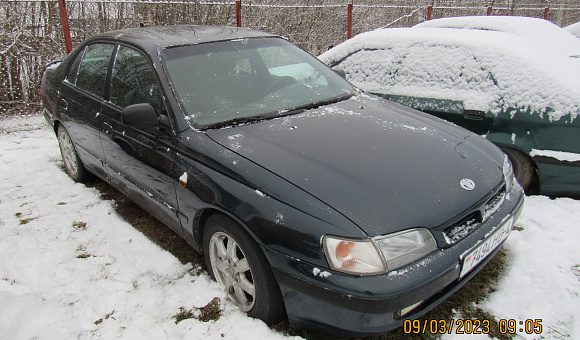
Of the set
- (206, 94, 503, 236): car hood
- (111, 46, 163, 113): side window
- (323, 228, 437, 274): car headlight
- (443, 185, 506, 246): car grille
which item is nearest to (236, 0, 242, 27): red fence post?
(111, 46, 163, 113): side window

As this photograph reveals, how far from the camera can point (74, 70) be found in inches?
150

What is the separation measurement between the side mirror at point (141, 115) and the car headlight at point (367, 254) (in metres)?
1.38

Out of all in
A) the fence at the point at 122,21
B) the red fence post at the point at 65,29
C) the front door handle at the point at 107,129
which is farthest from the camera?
the red fence post at the point at 65,29

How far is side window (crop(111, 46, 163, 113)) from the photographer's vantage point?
2.72 metres

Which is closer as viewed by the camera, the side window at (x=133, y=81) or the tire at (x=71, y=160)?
the side window at (x=133, y=81)

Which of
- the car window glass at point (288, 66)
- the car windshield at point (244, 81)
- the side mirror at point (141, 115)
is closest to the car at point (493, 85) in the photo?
the car windshield at point (244, 81)

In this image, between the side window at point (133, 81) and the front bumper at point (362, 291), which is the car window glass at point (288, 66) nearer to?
the side window at point (133, 81)

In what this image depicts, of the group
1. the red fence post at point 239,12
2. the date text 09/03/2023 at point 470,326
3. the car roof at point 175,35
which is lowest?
the date text 09/03/2023 at point 470,326

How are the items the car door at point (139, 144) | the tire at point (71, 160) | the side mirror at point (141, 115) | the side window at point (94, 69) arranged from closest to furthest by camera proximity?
the side mirror at point (141, 115) → the car door at point (139, 144) → the side window at point (94, 69) → the tire at point (71, 160)

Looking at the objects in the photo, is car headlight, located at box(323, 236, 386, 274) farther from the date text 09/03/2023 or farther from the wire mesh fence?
the wire mesh fence

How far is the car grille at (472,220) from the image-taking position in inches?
78.8

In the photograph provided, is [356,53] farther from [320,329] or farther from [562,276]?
[320,329]

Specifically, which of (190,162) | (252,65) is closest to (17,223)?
(190,162)

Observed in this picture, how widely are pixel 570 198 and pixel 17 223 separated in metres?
4.78
